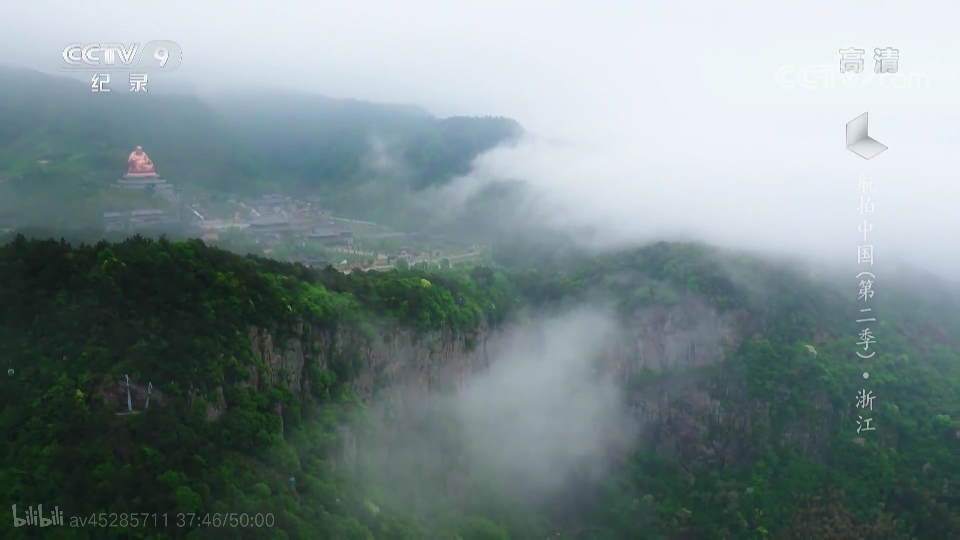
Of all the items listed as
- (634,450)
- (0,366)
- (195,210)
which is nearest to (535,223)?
(634,450)

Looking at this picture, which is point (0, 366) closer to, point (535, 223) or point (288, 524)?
point (288, 524)

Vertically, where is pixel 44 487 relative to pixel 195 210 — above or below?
below

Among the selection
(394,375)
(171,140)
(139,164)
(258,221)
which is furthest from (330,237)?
(139,164)

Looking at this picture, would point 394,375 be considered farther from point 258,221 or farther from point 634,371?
point 634,371

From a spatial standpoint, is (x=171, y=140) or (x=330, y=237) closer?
Answer: (x=171, y=140)

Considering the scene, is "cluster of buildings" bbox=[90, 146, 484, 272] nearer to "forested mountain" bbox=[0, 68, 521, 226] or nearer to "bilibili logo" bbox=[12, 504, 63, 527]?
"forested mountain" bbox=[0, 68, 521, 226]
